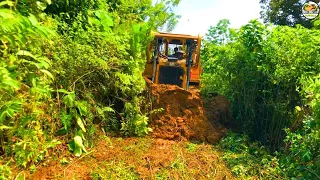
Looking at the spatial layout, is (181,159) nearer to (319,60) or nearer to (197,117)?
(197,117)

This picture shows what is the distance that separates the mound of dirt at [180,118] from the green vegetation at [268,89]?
1.28ft

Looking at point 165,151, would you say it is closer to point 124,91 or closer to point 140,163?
point 140,163

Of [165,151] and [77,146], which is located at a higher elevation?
[77,146]

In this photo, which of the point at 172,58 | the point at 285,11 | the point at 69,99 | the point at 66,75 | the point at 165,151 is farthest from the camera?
the point at 285,11

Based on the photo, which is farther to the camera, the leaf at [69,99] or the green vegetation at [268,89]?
the green vegetation at [268,89]

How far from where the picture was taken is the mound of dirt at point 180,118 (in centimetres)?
579

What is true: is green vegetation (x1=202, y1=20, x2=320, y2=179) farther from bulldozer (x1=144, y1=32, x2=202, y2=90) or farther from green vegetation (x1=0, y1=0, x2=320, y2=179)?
bulldozer (x1=144, y1=32, x2=202, y2=90)

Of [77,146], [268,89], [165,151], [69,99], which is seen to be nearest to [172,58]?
[268,89]

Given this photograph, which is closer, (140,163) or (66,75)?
(66,75)

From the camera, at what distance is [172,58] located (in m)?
8.52

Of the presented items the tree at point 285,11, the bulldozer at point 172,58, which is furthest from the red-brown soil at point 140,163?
the tree at point 285,11

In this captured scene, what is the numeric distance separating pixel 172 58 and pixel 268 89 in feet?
10.8

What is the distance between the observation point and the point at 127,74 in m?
5.20

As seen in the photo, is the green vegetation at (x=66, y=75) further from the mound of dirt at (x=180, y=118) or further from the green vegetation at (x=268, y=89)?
the green vegetation at (x=268, y=89)
